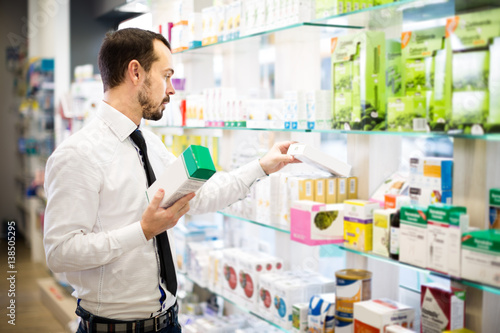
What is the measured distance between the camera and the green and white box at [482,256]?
72.5 inches

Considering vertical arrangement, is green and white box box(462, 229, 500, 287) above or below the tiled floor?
above

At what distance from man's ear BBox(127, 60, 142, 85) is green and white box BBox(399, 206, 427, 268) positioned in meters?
1.25

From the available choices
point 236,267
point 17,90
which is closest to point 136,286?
point 236,267

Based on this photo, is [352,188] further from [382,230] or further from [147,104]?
[147,104]

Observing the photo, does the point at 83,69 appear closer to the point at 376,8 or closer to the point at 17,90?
the point at 17,90

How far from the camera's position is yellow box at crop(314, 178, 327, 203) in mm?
2729

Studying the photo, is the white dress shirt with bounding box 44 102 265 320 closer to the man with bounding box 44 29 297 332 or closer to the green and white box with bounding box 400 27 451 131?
the man with bounding box 44 29 297 332

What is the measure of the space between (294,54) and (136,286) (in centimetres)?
170

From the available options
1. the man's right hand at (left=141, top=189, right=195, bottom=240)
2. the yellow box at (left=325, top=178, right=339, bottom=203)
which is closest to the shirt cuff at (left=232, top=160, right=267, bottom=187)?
the yellow box at (left=325, top=178, right=339, bottom=203)

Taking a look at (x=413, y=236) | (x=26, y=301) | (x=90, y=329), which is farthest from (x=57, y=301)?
(x=413, y=236)

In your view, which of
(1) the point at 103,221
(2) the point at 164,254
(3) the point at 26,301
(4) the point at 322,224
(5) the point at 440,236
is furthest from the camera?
(3) the point at 26,301

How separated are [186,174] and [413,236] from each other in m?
0.88

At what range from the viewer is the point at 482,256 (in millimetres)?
1882

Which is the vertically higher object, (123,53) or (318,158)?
(123,53)
